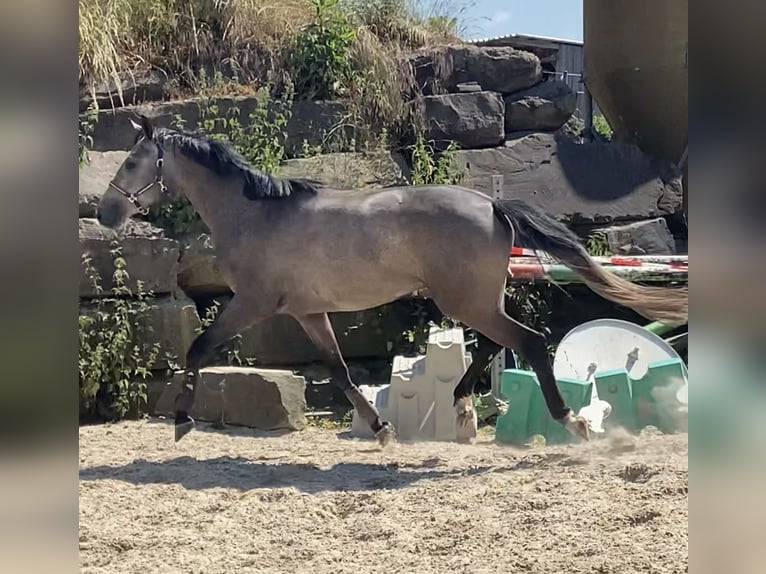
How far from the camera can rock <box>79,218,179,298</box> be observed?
619cm

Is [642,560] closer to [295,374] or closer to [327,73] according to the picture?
[295,374]

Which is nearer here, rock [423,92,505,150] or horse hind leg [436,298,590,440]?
horse hind leg [436,298,590,440]

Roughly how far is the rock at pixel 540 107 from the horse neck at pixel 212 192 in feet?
10.9

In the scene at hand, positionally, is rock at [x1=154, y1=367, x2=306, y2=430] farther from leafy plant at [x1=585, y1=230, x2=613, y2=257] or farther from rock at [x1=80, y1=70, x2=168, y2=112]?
leafy plant at [x1=585, y1=230, x2=613, y2=257]

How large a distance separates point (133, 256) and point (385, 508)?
10.2 ft

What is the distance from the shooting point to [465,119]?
7.27m

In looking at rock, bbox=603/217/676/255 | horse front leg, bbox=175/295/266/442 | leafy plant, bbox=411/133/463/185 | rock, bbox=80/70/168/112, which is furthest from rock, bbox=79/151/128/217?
rock, bbox=603/217/676/255

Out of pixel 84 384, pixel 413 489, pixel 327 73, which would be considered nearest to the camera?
pixel 413 489

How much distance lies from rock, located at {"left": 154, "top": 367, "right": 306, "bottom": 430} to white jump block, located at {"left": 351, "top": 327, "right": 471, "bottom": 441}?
1.51ft

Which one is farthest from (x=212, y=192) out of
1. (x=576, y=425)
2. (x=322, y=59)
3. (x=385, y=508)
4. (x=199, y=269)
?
(x=322, y=59)

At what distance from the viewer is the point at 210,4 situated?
747cm

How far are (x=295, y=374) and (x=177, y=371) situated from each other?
829mm

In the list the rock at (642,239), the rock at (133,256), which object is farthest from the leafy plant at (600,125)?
the rock at (133,256)
